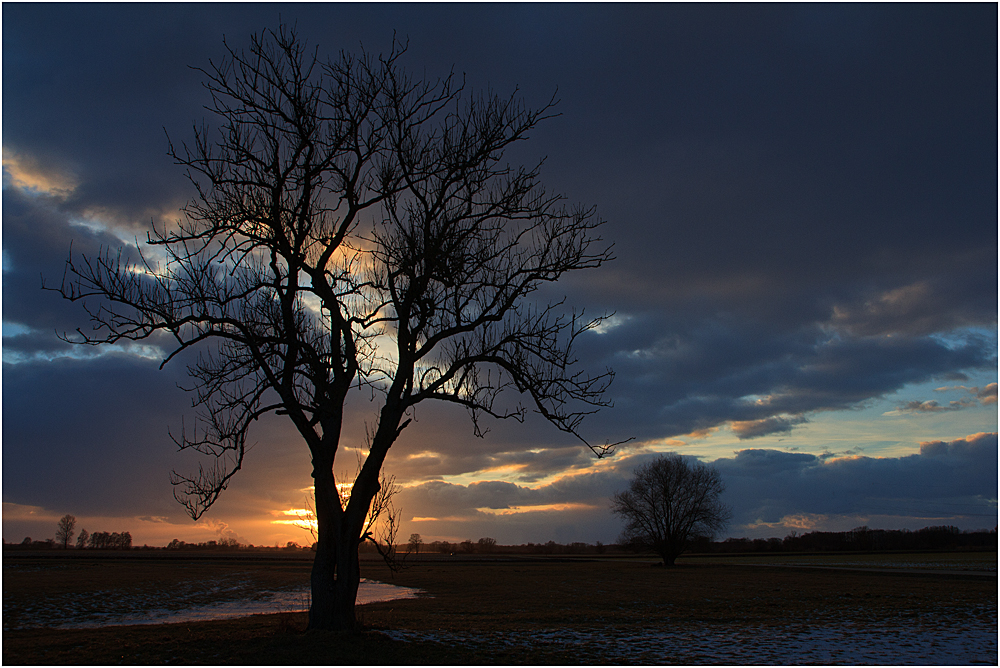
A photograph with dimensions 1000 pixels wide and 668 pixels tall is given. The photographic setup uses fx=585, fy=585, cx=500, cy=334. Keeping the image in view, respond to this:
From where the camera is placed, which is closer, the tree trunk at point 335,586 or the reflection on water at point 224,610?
the tree trunk at point 335,586

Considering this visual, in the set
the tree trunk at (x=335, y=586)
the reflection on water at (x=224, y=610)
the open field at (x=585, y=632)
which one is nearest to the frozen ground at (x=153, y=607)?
the reflection on water at (x=224, y=610)

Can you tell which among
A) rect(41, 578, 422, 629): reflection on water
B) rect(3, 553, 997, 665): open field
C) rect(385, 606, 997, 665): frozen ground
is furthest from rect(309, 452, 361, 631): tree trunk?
rect(41, 578, 422, 629): reflection on water

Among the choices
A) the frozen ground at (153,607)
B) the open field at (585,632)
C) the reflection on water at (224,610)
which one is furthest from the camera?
the frozen ground at (153,607)

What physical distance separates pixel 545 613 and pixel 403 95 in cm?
1683

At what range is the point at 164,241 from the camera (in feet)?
38.8

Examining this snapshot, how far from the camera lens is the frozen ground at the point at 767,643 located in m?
11.7

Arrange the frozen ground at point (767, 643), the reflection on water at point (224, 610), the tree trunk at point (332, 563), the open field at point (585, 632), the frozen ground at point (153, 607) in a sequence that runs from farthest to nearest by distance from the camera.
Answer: the frozen ground at point (153, 607), the reflection on water at point (224, 610), the tree trunk at point (332, 563), the frozen ground at point (767, 643), the open field at point (585, 632)

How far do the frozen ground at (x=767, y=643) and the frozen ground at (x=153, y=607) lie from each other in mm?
13666

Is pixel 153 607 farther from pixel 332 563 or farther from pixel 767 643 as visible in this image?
pixel 767 643

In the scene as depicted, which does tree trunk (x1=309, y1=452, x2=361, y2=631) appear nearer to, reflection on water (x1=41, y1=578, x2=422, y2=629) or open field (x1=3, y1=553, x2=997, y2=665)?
open field (x1=3, y1=553, x2=997, y2=665)

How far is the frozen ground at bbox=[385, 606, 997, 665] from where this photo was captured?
1167 centimetres

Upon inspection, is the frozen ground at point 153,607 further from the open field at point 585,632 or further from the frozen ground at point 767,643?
the frozen ground at point 767,643

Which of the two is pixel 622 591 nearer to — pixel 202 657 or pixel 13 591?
pixel 202 657

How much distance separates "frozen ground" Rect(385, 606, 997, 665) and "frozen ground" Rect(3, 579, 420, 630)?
44.8 feet
